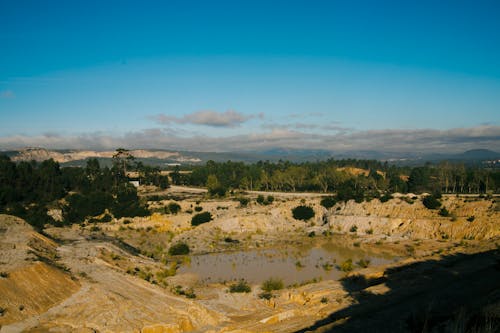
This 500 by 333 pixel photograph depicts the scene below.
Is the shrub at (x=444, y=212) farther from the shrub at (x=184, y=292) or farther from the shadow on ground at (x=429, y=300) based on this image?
the shrub at (x=184, y=292)

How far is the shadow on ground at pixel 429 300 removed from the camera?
32.3 feet

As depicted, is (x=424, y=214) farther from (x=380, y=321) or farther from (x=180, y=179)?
(x=180, y=179)

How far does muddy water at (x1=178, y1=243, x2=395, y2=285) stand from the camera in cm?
3316

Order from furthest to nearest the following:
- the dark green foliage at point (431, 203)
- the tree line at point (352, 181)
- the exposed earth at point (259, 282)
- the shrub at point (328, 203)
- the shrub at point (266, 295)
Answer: the tree line at point (352, 181) < the shrub at point (328, 203) < the dark green foliage at point (431, 203) < the shrub at point (266, 295) < the exposed earth at point (259, 282)

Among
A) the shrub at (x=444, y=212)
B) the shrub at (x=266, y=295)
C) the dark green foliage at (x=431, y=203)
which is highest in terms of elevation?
the dark green foliage at (x=431, y=203)

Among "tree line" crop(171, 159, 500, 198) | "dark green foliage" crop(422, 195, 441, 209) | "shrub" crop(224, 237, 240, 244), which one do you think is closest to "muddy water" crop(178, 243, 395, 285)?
"shrub" crop(224, 237, 240, 244)

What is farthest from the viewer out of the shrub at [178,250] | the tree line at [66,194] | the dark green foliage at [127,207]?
the dark green foliage at [127,207]

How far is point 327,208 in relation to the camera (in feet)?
197

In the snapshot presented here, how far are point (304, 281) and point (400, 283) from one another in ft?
30.2

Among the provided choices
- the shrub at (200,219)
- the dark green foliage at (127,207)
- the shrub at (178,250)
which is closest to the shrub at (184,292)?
the shrub at (178,250)

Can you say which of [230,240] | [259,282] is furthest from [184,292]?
[230,240]

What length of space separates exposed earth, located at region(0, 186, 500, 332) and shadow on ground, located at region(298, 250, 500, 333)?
0.08m

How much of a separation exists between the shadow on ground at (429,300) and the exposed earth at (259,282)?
0.08 metres

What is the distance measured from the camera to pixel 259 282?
103ft
